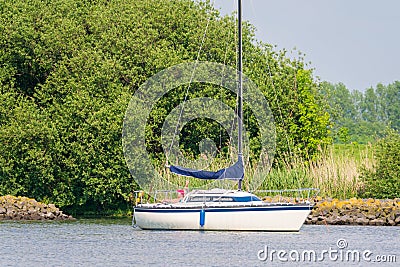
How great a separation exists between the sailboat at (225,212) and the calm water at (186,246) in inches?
19.9

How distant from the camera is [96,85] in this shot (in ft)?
184

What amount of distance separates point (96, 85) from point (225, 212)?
18.1 meters

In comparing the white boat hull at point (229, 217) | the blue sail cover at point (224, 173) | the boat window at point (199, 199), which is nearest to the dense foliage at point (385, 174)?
the blue sail cover at point (224, 173)

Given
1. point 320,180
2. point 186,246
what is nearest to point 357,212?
point 320,180

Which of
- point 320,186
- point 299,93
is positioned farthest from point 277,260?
point 299,93

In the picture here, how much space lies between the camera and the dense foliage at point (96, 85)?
180ft

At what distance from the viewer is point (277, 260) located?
32.6m

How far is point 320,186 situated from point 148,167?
31.9ft

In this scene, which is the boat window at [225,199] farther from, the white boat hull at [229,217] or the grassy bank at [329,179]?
the grassy bank at [329,179]

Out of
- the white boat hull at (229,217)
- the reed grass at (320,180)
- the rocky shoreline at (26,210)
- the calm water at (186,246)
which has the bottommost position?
the calm water at (186,246)

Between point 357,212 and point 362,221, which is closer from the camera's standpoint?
point 362,221

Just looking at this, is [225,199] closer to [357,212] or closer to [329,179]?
[357,212]

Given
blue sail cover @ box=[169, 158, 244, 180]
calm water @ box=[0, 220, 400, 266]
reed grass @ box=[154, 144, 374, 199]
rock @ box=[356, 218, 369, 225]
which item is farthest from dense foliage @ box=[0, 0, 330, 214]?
calm water @ box=[0, 220, 400, 266]

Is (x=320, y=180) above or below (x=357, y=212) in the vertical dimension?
above
